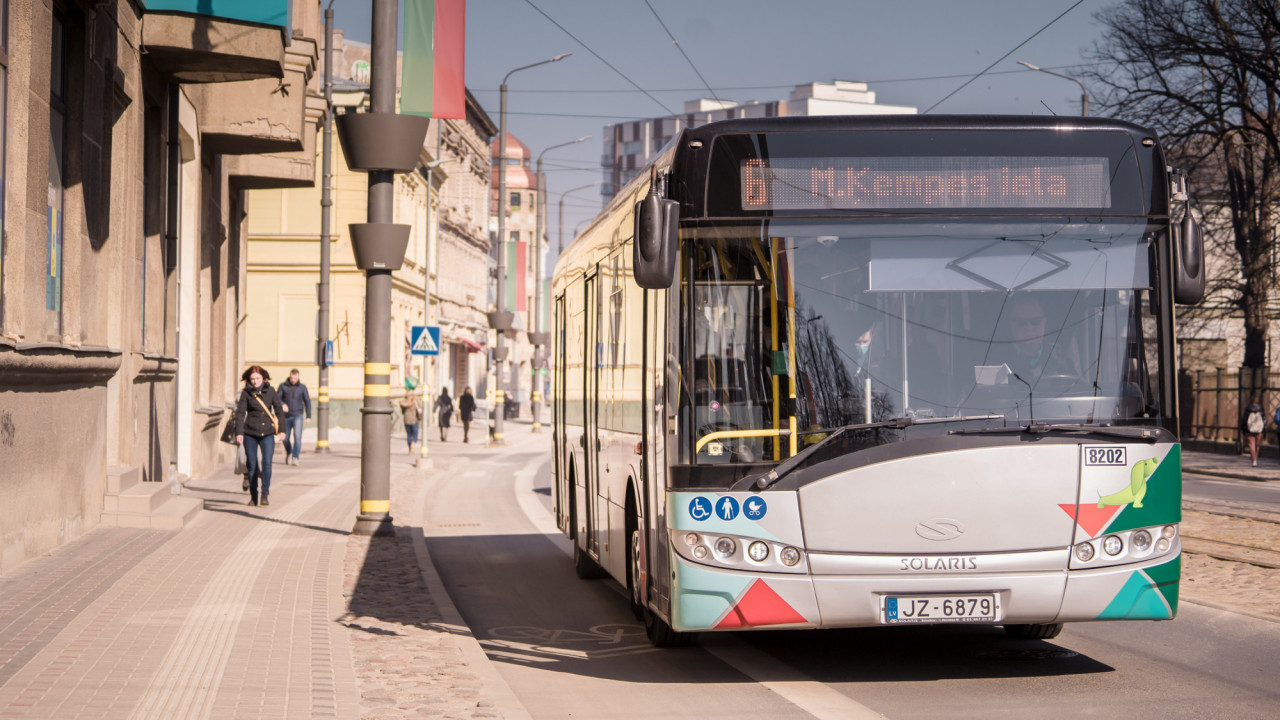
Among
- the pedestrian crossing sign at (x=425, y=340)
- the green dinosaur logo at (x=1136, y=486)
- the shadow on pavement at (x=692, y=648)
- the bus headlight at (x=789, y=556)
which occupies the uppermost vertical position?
the pedestrian crossing sign at (x=425, y=340)

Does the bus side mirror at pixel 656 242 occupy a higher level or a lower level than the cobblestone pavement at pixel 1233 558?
higher

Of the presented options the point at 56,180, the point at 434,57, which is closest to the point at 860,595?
the point at 56,180

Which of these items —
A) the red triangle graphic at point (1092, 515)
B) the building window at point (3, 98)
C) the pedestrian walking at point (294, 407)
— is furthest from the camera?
the pedestrian walking at point (294, 407)

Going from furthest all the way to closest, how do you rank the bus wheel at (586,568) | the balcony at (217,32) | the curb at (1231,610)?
the balcony at (217,32) < the bus wheel at (586,568) < the curb at (1231,610)

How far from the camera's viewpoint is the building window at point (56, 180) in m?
13.5

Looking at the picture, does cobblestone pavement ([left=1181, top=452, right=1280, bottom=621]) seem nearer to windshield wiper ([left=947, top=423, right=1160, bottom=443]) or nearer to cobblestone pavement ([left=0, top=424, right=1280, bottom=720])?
cobblestone pavement ([left=0, top=424, right=1280, bottom=720])

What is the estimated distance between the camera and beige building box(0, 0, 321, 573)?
12008 mm

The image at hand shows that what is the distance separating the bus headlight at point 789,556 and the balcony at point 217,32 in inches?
506

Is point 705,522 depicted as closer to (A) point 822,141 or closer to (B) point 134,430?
(A) point 822,141

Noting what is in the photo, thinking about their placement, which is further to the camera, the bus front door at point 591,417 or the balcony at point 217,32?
the balcony at point 217,32

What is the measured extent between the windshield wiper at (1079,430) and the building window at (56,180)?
28.2ft

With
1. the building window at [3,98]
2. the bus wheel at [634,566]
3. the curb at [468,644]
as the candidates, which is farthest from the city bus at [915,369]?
the building window at [3,98]

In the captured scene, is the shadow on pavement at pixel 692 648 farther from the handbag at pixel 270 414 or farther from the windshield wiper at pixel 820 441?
the handbag at pixel 270 414

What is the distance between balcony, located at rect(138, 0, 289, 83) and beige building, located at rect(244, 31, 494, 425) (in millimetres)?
21937
